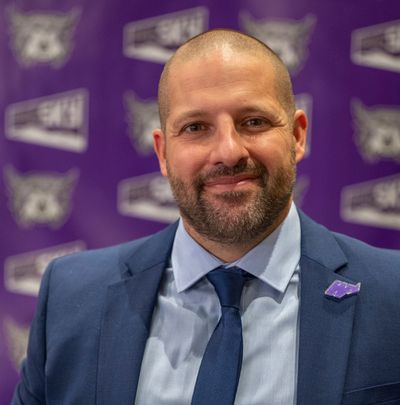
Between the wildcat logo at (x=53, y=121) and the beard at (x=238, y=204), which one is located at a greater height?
the beard at (x=238, y=204)

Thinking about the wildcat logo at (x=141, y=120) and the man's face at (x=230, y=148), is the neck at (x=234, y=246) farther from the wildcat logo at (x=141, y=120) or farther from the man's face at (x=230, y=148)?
the wildcat logo at (x=141, y=120)

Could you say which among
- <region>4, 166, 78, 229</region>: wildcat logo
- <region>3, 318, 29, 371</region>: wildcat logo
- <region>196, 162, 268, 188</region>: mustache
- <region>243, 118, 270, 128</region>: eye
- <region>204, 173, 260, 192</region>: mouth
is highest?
<region>243, 118, 270, 128</region>: eye

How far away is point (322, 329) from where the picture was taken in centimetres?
156

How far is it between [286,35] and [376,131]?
1.69 ft

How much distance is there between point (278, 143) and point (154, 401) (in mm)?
655

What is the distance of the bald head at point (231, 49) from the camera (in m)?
1.67

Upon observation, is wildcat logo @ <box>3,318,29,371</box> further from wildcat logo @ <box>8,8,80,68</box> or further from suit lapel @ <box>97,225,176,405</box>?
suit lapel @ <box>97,225,176,405</box>

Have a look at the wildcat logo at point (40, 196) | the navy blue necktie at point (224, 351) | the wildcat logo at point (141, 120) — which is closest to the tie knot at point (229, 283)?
the navy blue necktie at point (224, 351)

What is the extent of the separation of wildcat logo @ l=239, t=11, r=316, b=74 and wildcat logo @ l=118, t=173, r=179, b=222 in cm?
68

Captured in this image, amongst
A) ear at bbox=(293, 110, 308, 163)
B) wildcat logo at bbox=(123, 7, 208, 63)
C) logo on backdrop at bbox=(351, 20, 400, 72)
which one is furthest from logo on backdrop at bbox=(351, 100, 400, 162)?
ear at bbox=(293, 110, 308, 163)

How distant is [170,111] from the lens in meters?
1.73

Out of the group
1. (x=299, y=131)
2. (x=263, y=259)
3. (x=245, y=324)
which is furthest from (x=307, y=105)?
(x=245, y=324)

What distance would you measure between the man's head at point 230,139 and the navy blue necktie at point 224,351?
0.10 meters

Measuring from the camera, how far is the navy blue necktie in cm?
153
